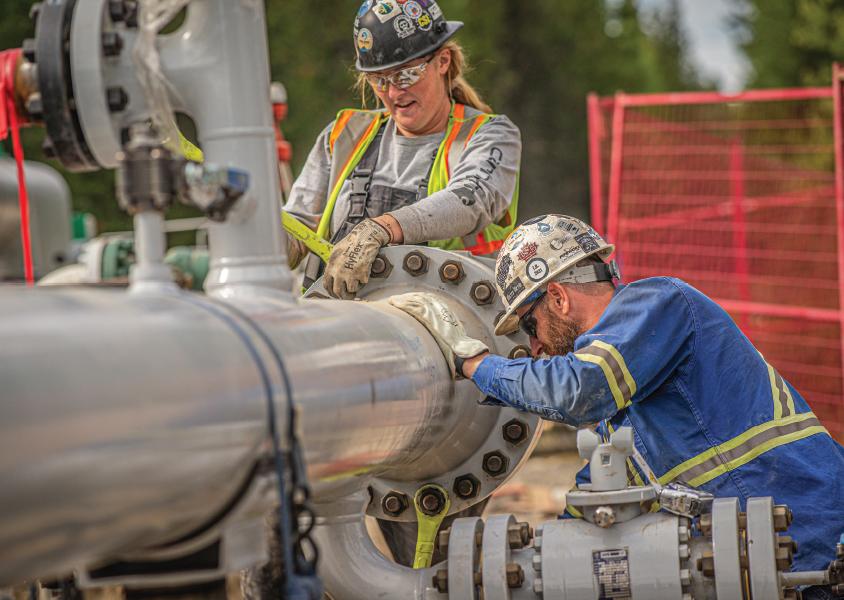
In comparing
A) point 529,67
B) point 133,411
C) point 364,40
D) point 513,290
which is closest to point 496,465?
point 513,290

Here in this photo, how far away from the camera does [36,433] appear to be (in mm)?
1549

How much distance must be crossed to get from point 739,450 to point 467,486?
0.81 m

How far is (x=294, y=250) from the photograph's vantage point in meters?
3.88

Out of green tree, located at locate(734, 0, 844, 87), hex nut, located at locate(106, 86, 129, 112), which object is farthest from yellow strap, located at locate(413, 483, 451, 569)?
green tree, located at locate(734, 0, 844, 87)

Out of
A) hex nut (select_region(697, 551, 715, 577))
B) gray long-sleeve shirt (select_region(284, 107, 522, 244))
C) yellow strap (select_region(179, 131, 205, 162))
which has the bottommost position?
hex nut (select_region(697, 551, 715, 577))

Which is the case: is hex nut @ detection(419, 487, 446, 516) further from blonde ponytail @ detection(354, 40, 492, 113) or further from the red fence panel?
the red fence panel

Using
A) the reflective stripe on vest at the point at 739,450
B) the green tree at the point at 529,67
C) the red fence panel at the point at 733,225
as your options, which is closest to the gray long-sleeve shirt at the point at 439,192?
the reflective stripe on vest at the point at 739,450

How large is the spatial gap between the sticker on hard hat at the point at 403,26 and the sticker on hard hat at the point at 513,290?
0.93m

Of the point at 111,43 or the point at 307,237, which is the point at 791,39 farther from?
the point at 111,43

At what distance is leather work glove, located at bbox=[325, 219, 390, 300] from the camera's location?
348cm

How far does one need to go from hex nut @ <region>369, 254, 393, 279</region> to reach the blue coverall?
0.59 metres

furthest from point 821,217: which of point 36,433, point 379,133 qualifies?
point 36,433

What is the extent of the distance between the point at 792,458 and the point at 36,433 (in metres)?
2.02

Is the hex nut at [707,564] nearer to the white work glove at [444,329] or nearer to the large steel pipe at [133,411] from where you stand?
the white work glove at [444,329]
